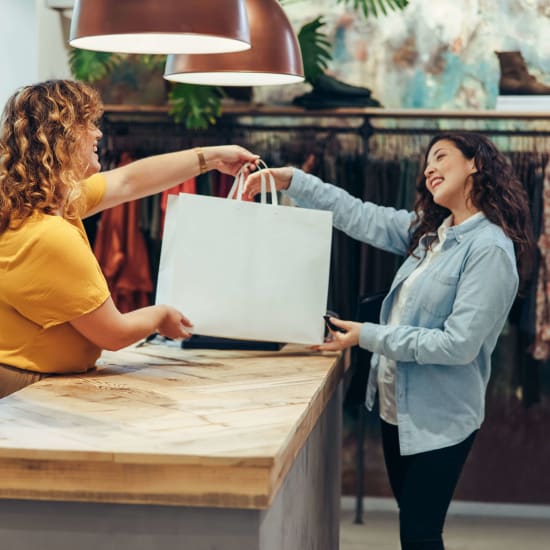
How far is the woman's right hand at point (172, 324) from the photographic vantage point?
251 cm

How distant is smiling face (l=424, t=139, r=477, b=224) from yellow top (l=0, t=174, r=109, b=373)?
1.16 meters

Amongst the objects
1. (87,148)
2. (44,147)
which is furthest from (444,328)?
(44,147)

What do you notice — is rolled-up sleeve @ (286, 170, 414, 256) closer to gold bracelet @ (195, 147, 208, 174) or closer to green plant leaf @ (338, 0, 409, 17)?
gold bracelet @ (195, 147, 208, 174)

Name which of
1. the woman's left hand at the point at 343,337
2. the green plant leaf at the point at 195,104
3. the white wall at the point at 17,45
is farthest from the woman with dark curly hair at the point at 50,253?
the green plant leaf at the point at 195,104

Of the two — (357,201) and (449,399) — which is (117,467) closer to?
(449,399)

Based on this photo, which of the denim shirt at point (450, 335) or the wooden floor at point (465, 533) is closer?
the denim shirt at point (450, 335)

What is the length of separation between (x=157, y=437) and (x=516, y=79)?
3492mm

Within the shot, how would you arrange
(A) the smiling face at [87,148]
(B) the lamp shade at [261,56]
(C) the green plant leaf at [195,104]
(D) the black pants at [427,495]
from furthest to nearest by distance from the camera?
(C) the green plant leaf at [195,104]
(D) the black pants at [427,495]
(B) the lamp shade at [261,56]
(A) the smiling face at [87,148]

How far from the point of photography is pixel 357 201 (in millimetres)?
Result: 3246

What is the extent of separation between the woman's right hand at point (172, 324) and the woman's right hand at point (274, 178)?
22.9 inches

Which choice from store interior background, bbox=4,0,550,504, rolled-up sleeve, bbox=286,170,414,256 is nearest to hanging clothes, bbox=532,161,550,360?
store interior background, bbox=4,0,550,504

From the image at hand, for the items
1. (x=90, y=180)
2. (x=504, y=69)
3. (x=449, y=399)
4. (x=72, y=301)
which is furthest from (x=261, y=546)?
(x=504, y=69)

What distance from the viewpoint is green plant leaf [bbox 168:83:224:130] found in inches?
178

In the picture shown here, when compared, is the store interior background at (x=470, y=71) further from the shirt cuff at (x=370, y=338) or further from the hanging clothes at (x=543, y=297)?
the shirt cuff at (x=370, y=338)
